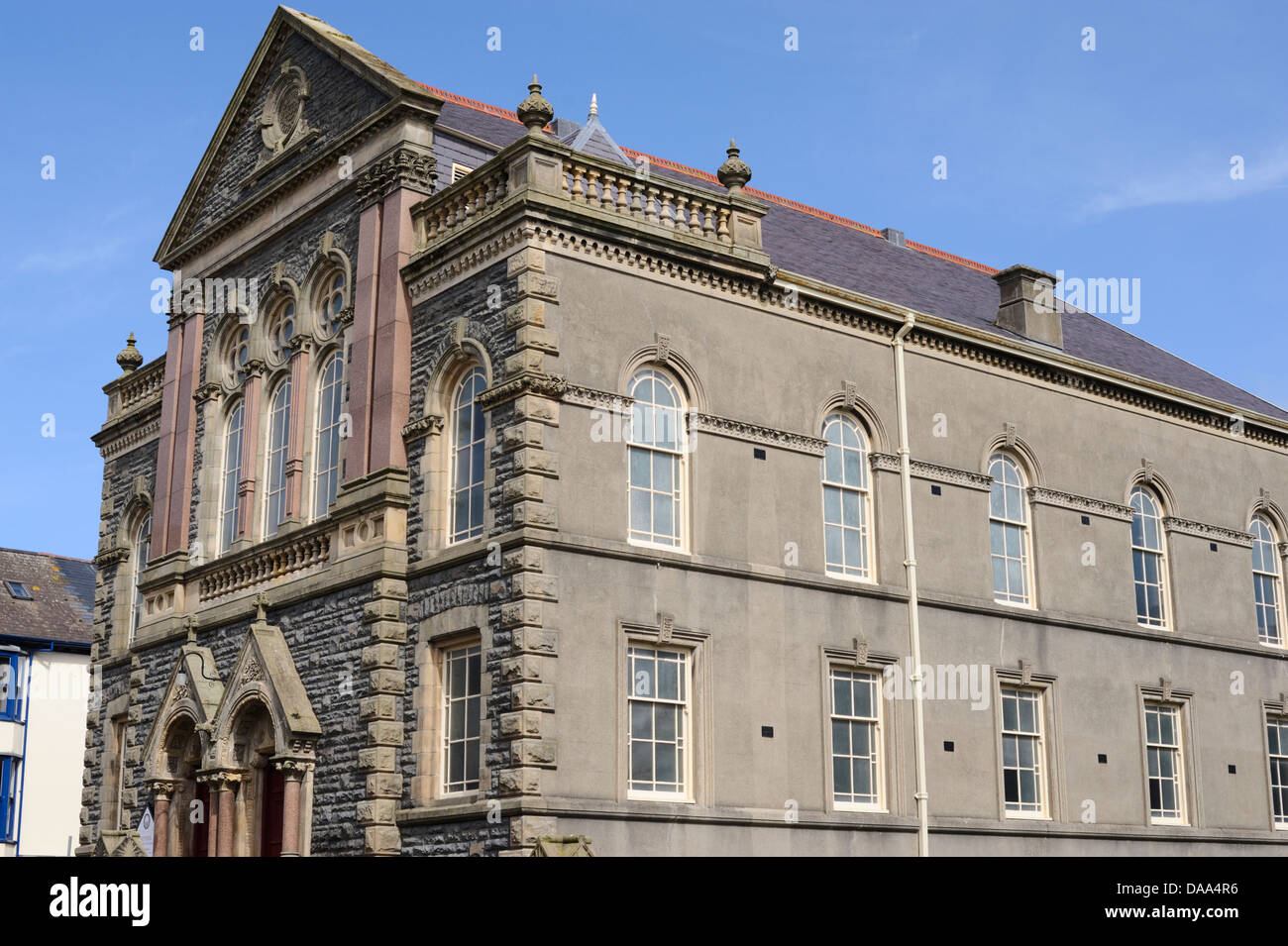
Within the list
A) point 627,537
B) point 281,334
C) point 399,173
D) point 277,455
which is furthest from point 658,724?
point 281,334

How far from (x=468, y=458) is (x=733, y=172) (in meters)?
5.92

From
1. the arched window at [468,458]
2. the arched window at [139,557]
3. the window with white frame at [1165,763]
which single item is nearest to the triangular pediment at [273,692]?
the arched window at [468,458]

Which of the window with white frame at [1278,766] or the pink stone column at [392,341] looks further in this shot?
the window with white frame at [1278,766]

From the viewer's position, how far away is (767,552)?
21.4 m

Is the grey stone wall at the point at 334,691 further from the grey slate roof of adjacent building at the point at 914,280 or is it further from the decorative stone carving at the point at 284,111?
the decorative stone carving at the point at 284,111

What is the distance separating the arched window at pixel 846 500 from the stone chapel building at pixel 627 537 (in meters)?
0.07

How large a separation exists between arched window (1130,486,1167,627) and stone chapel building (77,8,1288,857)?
88mm

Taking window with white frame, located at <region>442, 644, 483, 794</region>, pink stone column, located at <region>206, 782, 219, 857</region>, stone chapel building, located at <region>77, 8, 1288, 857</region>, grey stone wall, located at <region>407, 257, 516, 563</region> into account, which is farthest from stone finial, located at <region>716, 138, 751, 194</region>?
pink stone column, located at <region>206, 782, 219, 857</region>

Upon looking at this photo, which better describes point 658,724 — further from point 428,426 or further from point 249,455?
point 249,455

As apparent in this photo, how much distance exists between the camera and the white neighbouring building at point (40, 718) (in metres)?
41.5

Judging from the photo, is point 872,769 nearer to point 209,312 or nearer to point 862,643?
point 862,643

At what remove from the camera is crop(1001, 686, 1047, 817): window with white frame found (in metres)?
23.5
